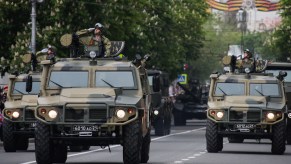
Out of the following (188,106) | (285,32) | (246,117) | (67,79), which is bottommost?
(188,106)

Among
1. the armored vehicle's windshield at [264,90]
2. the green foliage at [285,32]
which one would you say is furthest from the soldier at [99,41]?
the green foliage at [285,32]

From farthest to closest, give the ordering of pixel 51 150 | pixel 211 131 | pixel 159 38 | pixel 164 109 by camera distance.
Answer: pixel 159 38 → pixel 164 109 → pixel 211 131 → pixel 51 150

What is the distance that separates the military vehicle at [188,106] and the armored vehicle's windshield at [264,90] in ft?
99.3

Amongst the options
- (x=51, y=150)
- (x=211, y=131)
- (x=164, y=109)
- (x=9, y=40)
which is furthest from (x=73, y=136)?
(x=9, y=40)

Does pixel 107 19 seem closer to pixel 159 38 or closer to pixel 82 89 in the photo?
pixel 159 38

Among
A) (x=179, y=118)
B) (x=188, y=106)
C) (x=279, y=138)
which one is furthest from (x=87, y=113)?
(x=179, y=118)

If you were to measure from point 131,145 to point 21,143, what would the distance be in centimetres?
960

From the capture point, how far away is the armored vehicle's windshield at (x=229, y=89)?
35562 mm

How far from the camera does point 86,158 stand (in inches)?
1216

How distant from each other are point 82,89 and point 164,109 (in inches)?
963

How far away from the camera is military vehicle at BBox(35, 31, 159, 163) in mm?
25734

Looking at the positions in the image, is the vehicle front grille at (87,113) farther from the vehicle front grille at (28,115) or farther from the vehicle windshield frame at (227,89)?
the vehicle windshield frame at (227,89)

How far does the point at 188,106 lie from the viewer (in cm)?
6688

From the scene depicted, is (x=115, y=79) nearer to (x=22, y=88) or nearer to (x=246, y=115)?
(x=246, y=115)
